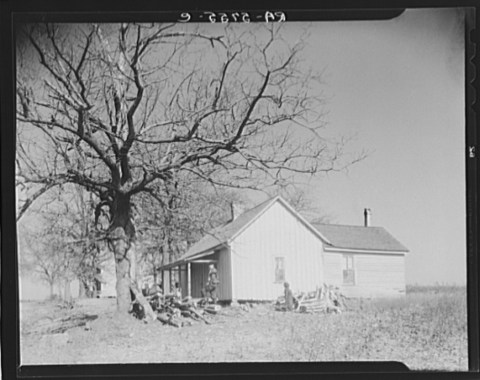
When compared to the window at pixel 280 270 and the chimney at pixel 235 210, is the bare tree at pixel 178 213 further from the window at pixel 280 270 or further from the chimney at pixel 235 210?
the window at pixel 280 270

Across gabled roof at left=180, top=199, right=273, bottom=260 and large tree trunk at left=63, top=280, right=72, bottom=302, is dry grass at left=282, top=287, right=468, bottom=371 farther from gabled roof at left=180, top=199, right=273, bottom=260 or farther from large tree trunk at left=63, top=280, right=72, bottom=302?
large tree trunk at left=63, top=280, right=72, bottom=302

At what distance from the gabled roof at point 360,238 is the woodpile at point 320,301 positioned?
10cm

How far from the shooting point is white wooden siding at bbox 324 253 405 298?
2.25 metres

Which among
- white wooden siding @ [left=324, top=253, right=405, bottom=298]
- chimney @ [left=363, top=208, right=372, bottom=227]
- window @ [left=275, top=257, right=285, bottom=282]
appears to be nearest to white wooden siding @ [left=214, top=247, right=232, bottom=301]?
window @ [left=275, top=257, right=285, bottom=282]

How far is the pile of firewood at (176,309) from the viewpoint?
7.41ft

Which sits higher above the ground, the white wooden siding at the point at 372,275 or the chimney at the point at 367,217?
the chimney at the point at 367,217

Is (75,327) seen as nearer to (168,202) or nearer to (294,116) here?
(168,202)

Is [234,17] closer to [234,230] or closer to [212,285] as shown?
[234,230]

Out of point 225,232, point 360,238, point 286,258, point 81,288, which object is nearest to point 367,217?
point 360,238

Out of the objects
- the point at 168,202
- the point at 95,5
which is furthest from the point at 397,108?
the point at 95,5

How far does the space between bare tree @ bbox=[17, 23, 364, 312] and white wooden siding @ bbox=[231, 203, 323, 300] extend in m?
0.10

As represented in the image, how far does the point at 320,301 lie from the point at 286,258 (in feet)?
0.41

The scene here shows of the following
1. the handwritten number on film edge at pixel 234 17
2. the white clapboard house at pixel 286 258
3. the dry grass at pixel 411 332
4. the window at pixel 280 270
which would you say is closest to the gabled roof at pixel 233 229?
the white clapboard house at pixel 286 258

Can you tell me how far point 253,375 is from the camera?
2.24m
